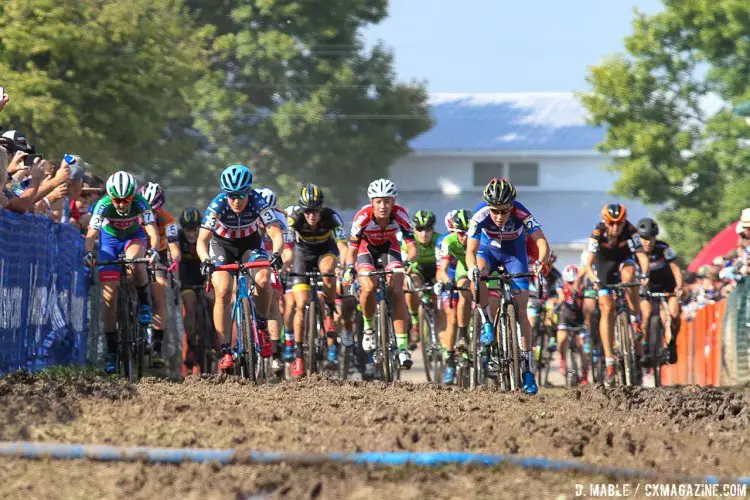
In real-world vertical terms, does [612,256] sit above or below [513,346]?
above

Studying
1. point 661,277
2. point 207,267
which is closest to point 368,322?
point 207,267

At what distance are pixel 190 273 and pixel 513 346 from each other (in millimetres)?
7398

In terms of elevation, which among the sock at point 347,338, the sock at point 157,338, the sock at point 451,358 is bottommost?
the sock at point 451,358

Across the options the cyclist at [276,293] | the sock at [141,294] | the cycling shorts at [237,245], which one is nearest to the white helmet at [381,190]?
the cyclist at [276,293]

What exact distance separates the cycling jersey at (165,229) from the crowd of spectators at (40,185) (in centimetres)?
70

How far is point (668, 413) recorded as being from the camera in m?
11.2

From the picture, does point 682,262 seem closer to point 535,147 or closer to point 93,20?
point 93,20

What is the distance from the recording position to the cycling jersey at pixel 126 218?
15477mm

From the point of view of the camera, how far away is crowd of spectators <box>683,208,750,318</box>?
19656mm

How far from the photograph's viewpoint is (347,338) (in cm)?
1898

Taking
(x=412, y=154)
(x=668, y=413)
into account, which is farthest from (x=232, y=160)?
(x=668, y=413)

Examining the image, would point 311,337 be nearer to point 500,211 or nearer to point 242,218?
point 242,218

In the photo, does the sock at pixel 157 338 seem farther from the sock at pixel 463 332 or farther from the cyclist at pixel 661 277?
the cyclist at pixel 661 277

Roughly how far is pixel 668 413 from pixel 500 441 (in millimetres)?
2548
